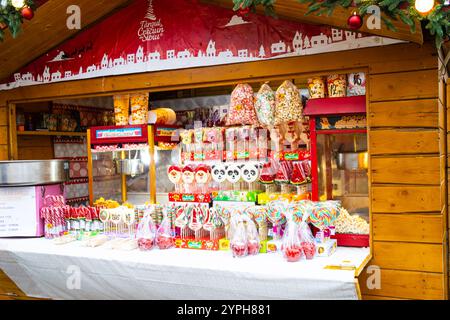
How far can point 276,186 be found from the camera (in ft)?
13.5

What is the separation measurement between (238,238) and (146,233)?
0.80m

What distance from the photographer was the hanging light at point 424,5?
85.7 inches

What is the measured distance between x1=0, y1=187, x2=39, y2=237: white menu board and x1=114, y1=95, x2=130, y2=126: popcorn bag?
1.12m

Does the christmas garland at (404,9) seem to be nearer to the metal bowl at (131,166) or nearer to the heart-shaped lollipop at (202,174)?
the heart-shaped lollipop at (202,174)

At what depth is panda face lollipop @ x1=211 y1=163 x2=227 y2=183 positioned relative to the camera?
4.17 metres

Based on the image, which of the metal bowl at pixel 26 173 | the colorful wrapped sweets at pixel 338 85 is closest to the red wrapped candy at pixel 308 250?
the colorful wrapped sweets at pixel 338 85

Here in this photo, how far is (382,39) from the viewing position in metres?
3.22

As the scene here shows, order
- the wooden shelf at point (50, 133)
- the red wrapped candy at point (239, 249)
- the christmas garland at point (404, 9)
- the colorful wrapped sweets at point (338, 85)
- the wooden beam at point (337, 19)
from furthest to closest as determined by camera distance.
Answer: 1. the wooden shelf at point (50, 133)
2. the colorful wrapped sweets at point (338, 85)
3. the red wrapped candy at point (239, 249)
4. the wooden beam at point (337, 19)
5. the christmas garland at point (404, 9)

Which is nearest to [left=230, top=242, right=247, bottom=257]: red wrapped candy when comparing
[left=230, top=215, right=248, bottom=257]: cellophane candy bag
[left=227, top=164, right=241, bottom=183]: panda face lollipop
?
[left=230, top=215, right=248, bottom=257]: cellophane candy bag

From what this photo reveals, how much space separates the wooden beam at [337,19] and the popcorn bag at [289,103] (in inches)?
27.5

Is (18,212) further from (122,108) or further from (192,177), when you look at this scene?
→ (192,177)

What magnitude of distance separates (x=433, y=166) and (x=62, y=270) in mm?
2859

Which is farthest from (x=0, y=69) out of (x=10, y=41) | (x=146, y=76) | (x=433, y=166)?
(x=433, y=166)
